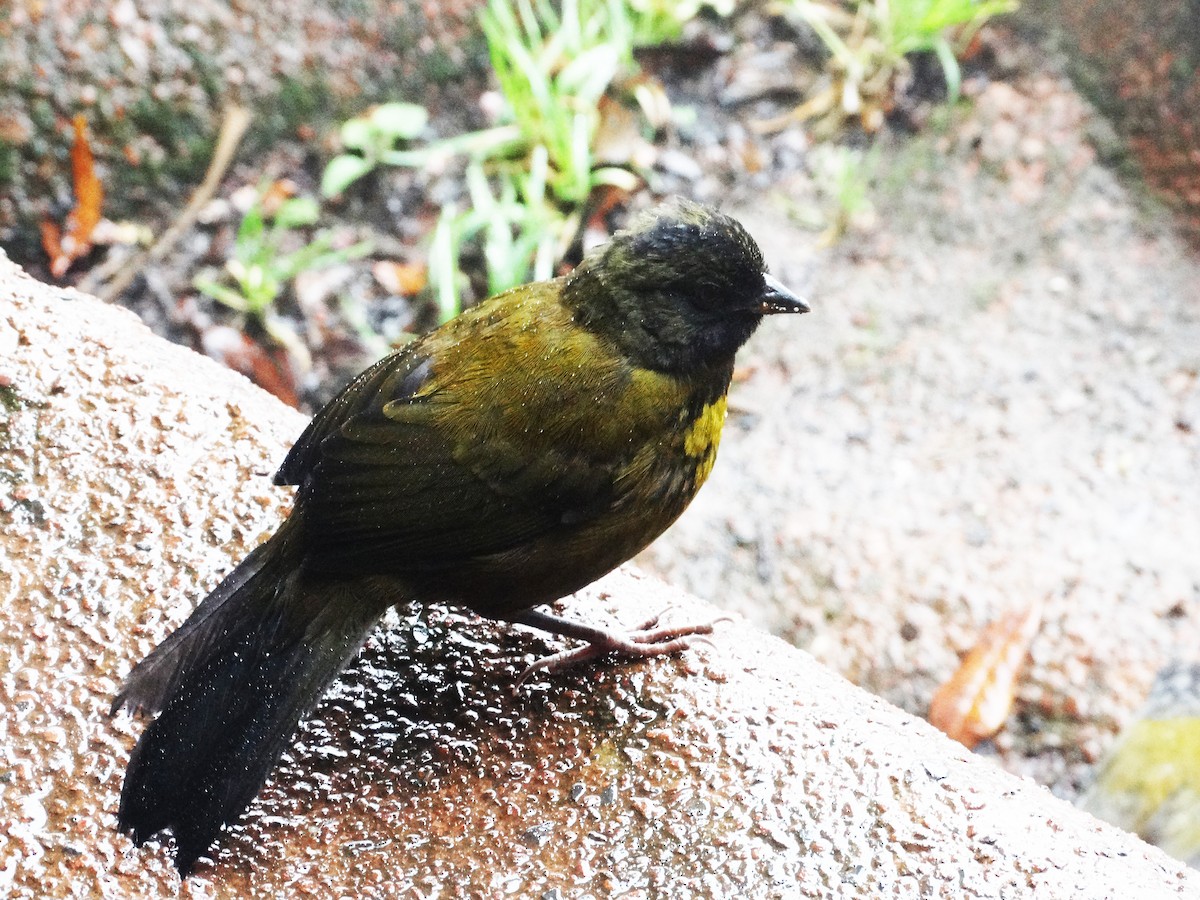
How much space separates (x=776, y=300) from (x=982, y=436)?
8.01 ft

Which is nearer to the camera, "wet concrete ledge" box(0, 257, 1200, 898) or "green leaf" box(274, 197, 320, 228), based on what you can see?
"wet concrete ledge" box(0, 257, 1200, 898)

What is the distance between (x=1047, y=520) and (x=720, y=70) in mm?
2599

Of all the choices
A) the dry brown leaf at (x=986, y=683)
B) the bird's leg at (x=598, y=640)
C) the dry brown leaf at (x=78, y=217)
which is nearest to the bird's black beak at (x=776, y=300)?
the bird's leg at (x=598, y=640)

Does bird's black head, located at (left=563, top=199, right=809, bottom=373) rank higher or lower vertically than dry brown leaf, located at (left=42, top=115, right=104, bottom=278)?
higher

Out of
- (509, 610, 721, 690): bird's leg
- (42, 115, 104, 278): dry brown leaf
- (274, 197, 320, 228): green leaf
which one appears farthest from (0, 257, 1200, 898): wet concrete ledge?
(274, 197, 320, 228): green leaf

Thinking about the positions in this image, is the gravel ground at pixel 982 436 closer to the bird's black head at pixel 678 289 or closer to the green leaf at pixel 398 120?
the green leaf at pixel 398 120

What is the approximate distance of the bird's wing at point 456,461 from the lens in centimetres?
208

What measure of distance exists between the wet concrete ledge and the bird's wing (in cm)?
35

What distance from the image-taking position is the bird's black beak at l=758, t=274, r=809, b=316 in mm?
2330

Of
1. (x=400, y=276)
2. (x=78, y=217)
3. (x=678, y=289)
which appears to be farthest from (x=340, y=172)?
(x=678, y=289)

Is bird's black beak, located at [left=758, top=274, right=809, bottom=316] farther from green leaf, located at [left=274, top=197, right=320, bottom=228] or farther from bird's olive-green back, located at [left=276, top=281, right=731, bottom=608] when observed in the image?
green leaf, located at [left=274, top=197, right=320, bottom=228]

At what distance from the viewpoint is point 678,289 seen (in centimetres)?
228

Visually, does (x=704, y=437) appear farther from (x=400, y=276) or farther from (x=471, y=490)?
(x=400, y=276)

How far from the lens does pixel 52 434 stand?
7.92 feet
